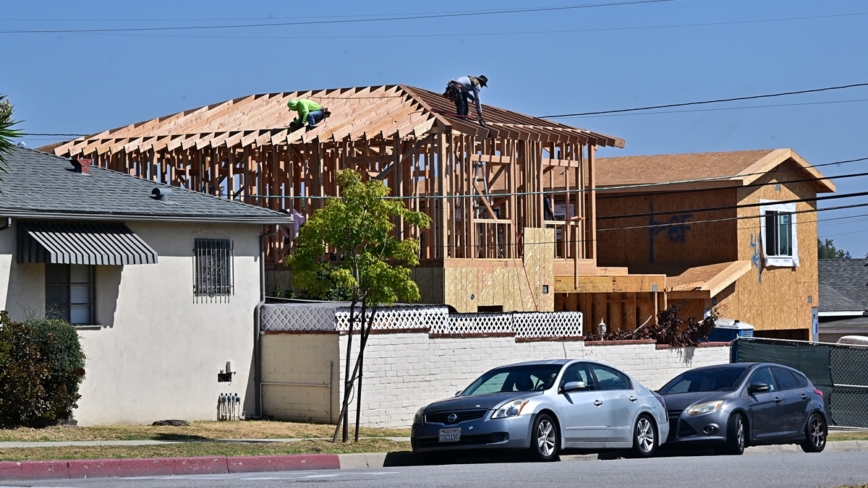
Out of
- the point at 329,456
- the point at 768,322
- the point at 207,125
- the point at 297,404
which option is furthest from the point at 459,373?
the point at 768,322

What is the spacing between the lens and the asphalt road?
1320cm

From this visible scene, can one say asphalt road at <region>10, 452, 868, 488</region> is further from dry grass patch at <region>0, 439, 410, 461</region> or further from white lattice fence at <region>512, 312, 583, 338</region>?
white lattice fence at <region>512, 312, 583, 338</region>

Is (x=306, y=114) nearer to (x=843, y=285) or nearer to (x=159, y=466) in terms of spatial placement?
(x=159, y=466)

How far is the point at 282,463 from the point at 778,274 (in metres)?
28.2

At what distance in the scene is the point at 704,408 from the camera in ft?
64.2

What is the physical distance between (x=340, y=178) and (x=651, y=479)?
7.82m

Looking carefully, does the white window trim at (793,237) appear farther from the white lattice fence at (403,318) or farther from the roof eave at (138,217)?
the roof eave at (138,217)

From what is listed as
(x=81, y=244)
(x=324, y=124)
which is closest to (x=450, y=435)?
(x=81, y=244)

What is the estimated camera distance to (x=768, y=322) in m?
41.6

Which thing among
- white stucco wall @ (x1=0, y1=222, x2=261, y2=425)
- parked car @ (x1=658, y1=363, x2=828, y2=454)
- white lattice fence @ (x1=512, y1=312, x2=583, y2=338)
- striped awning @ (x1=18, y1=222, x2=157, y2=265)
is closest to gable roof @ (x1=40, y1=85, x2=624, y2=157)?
white lattice fence @ (x1=512, y1=312, x2=583, y2=338)

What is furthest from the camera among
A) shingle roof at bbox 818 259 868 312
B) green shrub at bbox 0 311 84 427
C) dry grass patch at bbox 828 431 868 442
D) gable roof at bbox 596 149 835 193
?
shingle roof at bbox 818 259 868 312

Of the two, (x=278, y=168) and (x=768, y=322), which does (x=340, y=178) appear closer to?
(x=278, y=168)

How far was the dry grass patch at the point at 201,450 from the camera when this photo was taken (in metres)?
16.0

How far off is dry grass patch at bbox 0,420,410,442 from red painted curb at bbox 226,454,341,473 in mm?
3156
